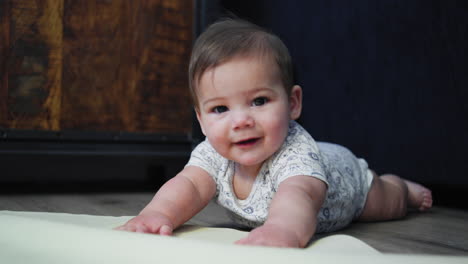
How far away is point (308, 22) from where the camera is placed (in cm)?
158

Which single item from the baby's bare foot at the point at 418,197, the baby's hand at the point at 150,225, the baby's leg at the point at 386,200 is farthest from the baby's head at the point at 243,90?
the baby's bare foot at the point at 418,197

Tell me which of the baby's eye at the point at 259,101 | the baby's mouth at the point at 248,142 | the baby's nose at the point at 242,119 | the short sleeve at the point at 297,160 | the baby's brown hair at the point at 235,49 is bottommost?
the short sleeve at the point at 297,160

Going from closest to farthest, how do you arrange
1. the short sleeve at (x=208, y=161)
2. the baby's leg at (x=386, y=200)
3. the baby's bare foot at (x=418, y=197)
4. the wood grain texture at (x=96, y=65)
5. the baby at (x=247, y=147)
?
the baby at (x=247, y=147) < the short sleeve at (x=208, y=161) < the baby's leg at (x=386, y=200) < the baby's bare foot at (x=418, y=197) < the wood grain texture at (x=96, y=65)

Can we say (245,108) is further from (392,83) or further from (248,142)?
(392,83)

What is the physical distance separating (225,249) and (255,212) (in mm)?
337

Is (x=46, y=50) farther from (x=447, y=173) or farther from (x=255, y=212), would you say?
(x=447, y=173)

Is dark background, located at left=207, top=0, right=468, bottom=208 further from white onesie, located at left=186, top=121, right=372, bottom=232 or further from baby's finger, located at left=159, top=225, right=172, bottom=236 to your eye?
baby's finger, located at left=159, top=225, right=172, bottom=236

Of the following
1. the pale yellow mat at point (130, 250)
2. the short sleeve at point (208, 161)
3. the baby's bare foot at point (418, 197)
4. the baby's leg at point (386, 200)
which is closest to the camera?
the pale yellow mat at point (130, 250)

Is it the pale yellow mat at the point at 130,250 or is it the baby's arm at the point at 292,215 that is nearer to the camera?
the pale yellow mat at the point at 130,250

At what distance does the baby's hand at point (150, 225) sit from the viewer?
0.64 m

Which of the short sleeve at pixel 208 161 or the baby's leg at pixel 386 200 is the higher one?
the short sleeve at pixel 208 161

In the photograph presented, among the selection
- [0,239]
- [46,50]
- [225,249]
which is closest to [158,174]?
[46,50]

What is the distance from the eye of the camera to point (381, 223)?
1001 mm

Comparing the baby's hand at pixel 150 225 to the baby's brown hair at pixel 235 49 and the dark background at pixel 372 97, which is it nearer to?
the baby's brown hair at pixel 235 49
